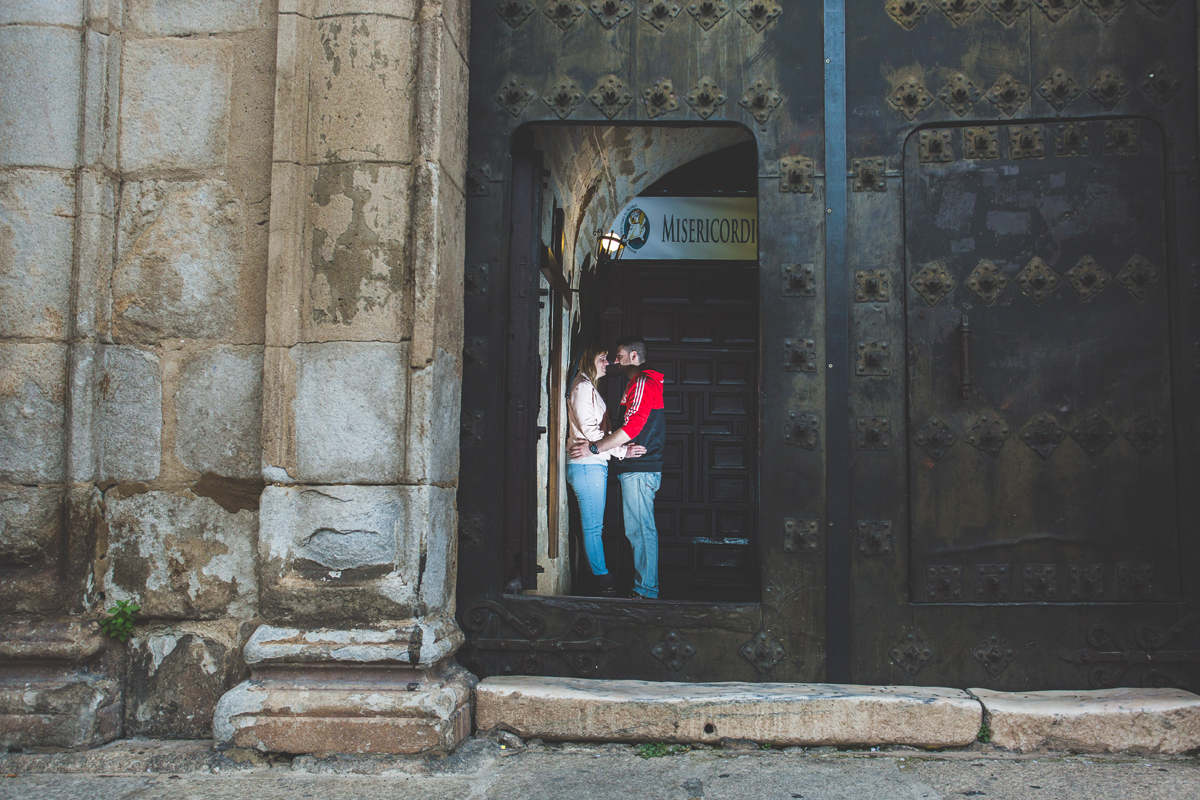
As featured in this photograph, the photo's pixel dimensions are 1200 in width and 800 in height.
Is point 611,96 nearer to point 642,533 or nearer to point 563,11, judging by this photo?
point 563,11

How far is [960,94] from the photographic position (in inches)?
109

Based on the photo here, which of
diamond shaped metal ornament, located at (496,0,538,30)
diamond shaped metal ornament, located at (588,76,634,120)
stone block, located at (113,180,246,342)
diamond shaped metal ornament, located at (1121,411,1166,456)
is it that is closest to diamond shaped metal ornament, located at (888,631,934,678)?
diamond shaped metal ornament, located at (1121,411,1166,456)

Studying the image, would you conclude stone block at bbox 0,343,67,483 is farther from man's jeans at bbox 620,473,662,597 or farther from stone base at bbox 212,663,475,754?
man's jeans at bbox 620,473,662,597

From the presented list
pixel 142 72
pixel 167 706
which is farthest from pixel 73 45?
pixel 167 706

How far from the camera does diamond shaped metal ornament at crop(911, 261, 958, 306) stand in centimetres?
273

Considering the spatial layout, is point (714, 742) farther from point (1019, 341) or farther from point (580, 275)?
point (580, 275)

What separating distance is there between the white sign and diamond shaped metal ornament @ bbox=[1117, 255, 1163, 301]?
10.8ft

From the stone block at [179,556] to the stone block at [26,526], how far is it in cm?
15

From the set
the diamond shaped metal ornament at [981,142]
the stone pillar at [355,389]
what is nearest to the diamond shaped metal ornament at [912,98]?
the diamond shaped metal ornament at [981,142]

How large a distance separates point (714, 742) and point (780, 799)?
1.32 feet

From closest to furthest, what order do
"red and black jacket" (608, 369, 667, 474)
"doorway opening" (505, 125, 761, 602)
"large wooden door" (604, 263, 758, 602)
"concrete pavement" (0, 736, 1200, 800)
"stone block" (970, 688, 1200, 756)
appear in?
"concrete pavement" (0, 736, 1200, 800)
"stone block" (970, 688, 1200, 756)
"red and black jacket" (608, 369, 667, 474)
"doorway opening" (505, 125, 761, 602)
"large wooden door" (604, 263, 758, 602)

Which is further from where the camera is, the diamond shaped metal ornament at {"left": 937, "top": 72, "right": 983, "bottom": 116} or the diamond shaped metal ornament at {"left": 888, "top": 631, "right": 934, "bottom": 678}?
the diamond shaped metal ornament at {"left": 937, "top": 72, "right": 983, "bottom": 116}

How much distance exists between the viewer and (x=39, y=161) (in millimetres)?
2447

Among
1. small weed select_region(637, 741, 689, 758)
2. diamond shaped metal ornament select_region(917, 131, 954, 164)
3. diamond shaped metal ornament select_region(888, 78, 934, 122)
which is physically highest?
diamond shaped metal ornament select_region(888, 78, 934, 122)
